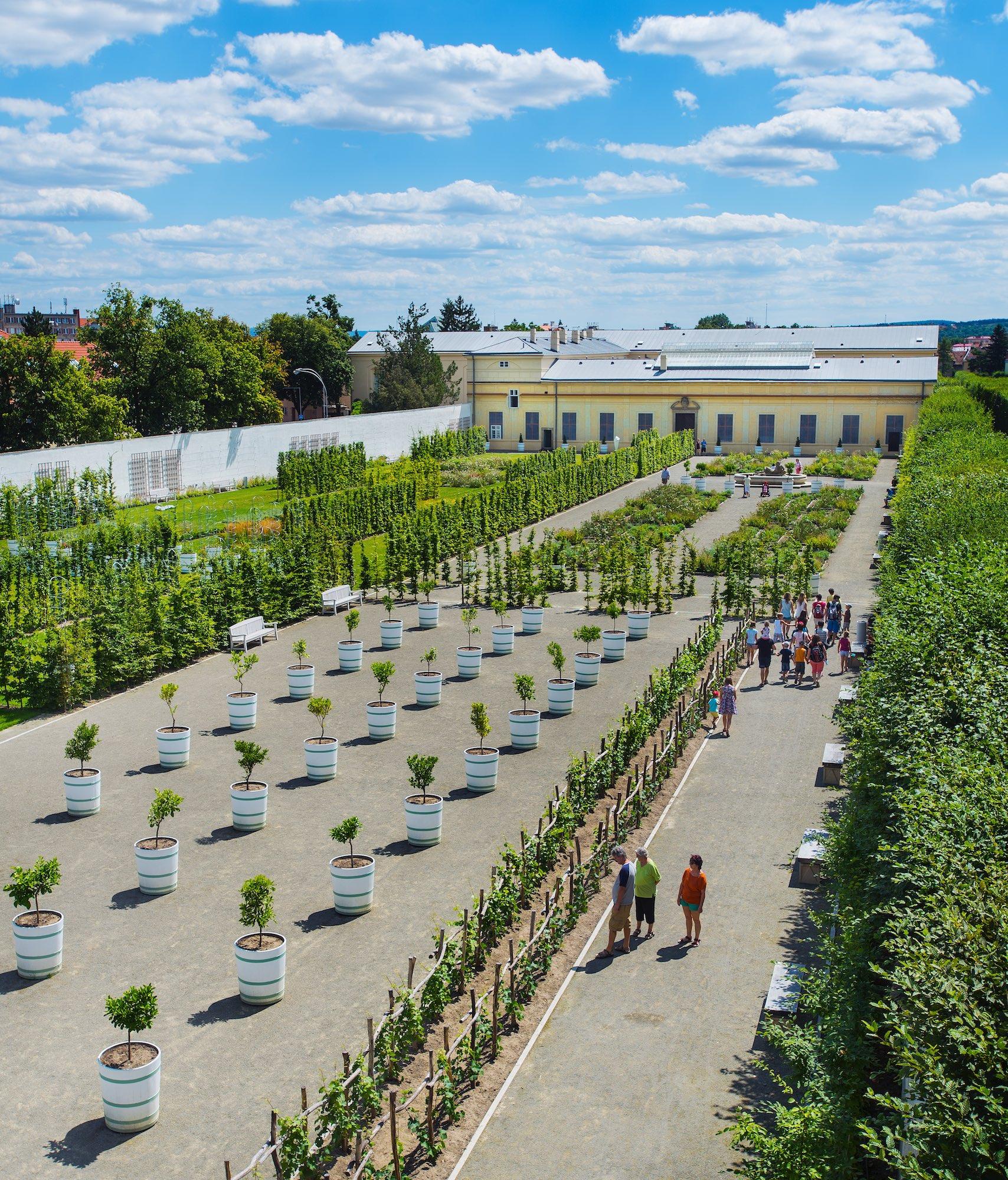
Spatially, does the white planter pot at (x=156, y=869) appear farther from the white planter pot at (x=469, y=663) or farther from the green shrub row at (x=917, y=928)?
the white planter pot at (x=469, y=663)

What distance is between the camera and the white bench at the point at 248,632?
26297 millimetres

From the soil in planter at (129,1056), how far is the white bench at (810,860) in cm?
804

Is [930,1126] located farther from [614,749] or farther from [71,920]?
[614,749]

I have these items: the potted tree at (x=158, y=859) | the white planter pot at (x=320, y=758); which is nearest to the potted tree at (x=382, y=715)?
the white planter pot at (x=320, y=758)

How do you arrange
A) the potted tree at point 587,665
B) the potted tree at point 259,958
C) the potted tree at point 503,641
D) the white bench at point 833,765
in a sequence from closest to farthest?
the potted tree at point 259,958, the white bench at point 833,765, the potted tree at point 587,665, the potted tree at point 503,641

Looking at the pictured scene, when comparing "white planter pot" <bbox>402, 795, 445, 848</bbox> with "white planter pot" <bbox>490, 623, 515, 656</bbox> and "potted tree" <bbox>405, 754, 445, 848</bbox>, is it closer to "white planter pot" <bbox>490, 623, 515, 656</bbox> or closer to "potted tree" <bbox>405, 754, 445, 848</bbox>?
"potted tree" <bbox>405, 754, 445, 848</bbox>

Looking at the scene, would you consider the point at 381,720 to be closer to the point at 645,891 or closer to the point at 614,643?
the point at 614,643

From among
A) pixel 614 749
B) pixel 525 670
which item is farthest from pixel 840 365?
pixel 614 749

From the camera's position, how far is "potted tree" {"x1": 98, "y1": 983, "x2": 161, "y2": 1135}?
9.55m

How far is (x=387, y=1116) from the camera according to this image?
971 cm

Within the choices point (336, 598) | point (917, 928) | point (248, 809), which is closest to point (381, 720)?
point (248, 809)

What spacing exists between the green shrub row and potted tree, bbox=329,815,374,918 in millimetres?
5279

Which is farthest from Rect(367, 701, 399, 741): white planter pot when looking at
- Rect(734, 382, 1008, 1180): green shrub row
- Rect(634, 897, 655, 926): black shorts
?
Rect(734, 382, 1008, 1180): green shrub row

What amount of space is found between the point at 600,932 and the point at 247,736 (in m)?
8.98
